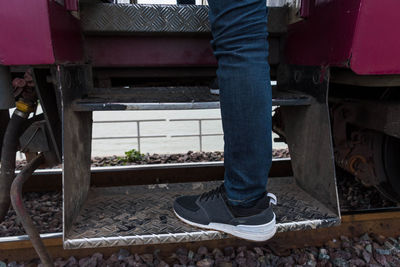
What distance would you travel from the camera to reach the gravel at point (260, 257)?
1671mm

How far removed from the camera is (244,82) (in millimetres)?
1099

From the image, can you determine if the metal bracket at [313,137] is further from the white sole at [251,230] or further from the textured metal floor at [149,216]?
the white sole at [251,230]

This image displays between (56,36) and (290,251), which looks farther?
(290,251)

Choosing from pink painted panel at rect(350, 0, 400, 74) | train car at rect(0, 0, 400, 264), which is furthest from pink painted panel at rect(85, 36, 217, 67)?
pink painted panel at rect(350, 0, 400, 74)

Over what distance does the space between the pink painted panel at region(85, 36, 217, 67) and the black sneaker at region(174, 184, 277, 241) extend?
96 cm

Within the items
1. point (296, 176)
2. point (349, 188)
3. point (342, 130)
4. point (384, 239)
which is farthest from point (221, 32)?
point (349, 188)

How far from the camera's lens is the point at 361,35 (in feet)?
4.15

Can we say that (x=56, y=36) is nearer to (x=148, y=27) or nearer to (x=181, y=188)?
(x=148, y=27)

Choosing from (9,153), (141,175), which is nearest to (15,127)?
(9,153)

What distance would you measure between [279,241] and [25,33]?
1630 mm

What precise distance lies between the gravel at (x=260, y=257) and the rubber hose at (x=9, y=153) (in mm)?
363

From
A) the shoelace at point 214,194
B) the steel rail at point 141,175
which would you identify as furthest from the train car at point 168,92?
the steel rail at point 141,175

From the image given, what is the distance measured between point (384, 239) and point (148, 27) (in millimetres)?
1867

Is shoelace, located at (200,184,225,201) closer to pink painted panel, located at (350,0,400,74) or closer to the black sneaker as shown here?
the black sneaker
